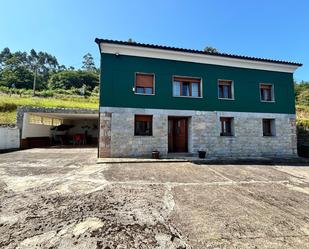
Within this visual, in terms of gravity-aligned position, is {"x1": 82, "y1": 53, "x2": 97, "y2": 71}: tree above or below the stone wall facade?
above

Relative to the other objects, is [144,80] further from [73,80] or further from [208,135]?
[73,80]

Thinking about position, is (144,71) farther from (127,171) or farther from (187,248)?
(187,248)

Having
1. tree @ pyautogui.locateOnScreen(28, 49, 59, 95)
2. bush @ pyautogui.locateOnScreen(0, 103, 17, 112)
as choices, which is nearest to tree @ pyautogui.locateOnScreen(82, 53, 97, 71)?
tree @ pyautogui.locateOnScreen(28, 49, 59, 95)

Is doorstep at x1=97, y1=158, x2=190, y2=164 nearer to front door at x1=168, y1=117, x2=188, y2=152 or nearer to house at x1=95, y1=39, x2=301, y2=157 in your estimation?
house at x1=95, y1=39, x2=301, y2=157

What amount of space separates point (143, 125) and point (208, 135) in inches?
161

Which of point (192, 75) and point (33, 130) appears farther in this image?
point (33, 130)

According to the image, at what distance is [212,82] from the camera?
11055mm

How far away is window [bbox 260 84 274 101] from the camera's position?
11961 millimetres

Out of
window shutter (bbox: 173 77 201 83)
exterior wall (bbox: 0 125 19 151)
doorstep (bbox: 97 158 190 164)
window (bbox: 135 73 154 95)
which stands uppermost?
window shutter (bbox: 173 77 201 83)

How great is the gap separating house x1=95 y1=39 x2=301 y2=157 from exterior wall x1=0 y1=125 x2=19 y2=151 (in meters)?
8.52

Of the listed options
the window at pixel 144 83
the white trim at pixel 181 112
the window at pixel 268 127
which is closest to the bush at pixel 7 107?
the white trim at pixel 181 112

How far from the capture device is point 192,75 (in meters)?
10.8

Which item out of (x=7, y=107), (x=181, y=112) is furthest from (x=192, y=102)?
(x=7, y=107)

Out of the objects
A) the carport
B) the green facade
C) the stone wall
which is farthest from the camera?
the carport
